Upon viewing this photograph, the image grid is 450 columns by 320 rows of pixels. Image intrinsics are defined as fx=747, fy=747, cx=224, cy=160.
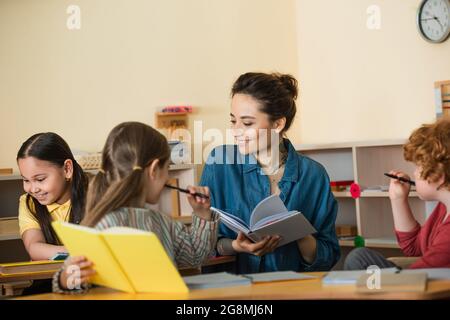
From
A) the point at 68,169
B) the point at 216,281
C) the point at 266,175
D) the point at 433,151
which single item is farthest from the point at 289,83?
the point at 216,281

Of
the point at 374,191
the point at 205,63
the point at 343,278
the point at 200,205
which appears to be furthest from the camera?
the point at 205,63

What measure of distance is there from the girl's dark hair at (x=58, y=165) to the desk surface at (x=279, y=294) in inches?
44.0

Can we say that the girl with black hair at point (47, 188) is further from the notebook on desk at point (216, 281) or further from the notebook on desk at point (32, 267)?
the notebook on desk at point (216, 281)

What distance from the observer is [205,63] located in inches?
187

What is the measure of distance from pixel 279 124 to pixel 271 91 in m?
0.13

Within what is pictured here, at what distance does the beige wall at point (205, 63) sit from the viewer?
425 cm

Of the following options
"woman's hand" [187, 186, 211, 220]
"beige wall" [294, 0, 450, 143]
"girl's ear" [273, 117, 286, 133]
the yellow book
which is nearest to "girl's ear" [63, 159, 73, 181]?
"girl's ear" [273, 117, 286, 133]

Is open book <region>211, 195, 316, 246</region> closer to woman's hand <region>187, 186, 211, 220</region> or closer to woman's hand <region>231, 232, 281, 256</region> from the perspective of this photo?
woman's hand <region>231, 232, 281, 256</region>

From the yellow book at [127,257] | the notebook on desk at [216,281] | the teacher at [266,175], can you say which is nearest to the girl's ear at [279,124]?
the teacher at [266,175]

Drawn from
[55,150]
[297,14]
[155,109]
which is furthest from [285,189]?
[297,14]

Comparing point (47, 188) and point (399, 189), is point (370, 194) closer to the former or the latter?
point (399, 189)

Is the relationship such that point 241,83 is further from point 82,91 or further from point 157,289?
point 82,91

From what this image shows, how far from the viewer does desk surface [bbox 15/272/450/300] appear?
62.0 inches
